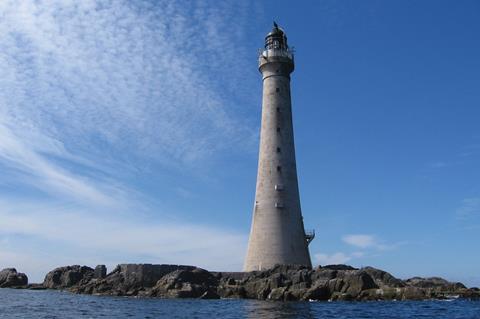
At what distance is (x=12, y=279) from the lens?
64875mm

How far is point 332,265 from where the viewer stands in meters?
45.1

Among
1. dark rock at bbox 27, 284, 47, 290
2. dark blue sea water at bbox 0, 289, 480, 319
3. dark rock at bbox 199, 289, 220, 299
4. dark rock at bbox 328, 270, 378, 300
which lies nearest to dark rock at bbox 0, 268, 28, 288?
dark rock at bbox 27, 284, 47, 290

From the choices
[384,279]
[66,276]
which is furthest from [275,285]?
[66,276]

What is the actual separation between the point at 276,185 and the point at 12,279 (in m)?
37.8

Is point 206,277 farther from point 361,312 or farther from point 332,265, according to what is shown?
point 361,312

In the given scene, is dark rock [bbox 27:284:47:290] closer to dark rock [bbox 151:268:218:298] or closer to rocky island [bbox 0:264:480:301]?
rocky island [bbox 0:264:480:301]

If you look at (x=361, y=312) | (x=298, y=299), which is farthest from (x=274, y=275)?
(x=361, y=312)

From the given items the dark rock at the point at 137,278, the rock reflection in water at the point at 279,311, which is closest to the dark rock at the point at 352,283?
the rock reflection in water at the point at 279,311

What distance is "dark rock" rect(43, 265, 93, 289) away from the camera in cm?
5628

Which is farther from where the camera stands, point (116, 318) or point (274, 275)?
point (274, 275)

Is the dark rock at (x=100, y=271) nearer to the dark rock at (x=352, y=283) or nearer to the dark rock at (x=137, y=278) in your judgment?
the dark rock at (x=137, y=278)

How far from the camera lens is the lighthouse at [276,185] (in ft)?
147

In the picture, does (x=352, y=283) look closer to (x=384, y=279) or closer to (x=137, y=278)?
(x=384, y=279)

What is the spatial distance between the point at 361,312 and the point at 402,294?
1057 cm
